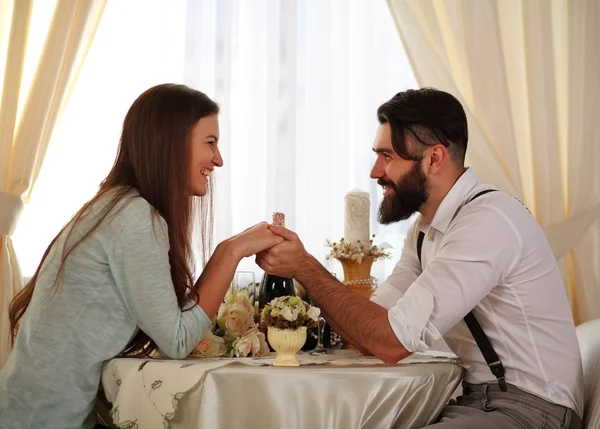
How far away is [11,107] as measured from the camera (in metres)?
3.40

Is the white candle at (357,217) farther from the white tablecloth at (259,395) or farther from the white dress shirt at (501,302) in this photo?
the white tablecloth at (259,395)

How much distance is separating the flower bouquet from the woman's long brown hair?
0.24 meters

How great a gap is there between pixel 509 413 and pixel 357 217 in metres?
1.02

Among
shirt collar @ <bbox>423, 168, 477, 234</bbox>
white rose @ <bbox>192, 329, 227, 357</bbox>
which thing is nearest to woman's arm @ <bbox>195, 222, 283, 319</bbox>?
white rose @ <bbox>192, 329, 227, 357</bbox>

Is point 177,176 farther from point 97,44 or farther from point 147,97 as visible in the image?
point 97,44

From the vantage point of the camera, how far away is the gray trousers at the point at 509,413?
1828mm

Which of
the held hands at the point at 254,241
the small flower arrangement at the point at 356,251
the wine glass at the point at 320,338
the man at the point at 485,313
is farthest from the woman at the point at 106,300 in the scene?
the small flower arrangement at the point at 356,251

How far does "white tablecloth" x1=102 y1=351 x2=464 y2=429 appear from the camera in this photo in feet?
5.51

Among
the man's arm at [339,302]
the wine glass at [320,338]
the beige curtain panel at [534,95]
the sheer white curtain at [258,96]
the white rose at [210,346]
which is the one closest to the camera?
the man's arm at [339,302]

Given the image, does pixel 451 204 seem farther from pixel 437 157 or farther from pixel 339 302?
pixel 339 302

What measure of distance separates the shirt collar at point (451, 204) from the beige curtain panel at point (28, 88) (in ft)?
6.68

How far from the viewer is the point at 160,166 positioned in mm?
1970

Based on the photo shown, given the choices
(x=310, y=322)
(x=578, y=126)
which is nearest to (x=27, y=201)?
(x=310, y=322)

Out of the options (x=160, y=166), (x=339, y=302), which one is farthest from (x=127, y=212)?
(x=339, y=302)
